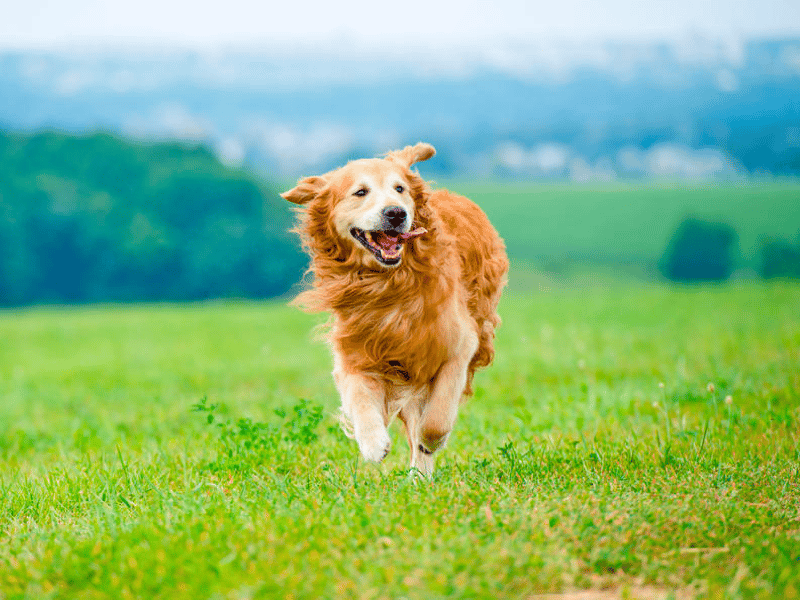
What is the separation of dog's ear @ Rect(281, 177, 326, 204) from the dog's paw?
132 centimetres

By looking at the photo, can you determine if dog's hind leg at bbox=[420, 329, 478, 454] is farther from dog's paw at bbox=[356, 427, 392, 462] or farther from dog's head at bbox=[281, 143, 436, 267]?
dog's head at bbox=[281, 143, 436, 267]

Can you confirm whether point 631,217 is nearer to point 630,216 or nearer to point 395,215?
point 630,216

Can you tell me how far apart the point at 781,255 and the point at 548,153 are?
71.9 feet

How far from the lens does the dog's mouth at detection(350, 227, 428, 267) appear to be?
4.21 meters

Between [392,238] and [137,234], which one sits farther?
[137,234]

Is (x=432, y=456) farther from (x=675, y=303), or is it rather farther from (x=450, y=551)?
(x=675, y=303)

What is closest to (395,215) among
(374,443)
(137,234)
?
(374,443)

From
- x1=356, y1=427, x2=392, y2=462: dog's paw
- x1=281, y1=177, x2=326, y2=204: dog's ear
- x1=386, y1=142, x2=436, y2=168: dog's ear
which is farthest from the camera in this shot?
x1=386, y1=142, x2=436, y2=168: dog's ear

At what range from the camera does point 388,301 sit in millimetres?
4355

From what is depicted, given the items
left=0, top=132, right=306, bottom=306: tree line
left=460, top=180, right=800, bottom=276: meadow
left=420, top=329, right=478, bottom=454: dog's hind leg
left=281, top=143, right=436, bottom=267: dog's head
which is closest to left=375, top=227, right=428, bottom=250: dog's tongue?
left=281, top=143, right=436, bottom=267: dog's head

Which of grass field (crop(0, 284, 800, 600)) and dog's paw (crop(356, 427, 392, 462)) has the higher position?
dog's paw (crop(356, 427, 392, 462))

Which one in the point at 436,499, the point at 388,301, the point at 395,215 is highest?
the point at 395,215

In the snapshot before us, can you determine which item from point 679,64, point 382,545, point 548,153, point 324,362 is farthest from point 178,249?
point 679,64

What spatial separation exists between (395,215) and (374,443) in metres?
1.13
